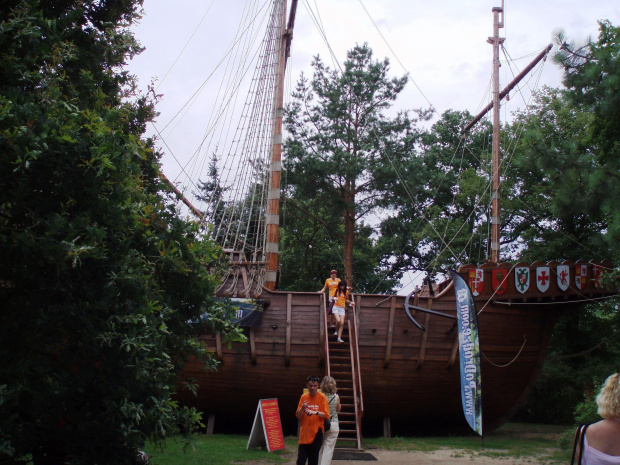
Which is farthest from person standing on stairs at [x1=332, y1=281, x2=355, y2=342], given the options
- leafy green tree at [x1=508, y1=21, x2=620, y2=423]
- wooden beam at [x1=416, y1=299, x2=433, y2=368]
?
leafy green tree at [x1=508, y1=21, x2=620, y2=423]

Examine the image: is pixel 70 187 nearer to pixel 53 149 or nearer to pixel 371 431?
pixel 53 149

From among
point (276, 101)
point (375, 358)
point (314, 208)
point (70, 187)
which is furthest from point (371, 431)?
point (70, 187)

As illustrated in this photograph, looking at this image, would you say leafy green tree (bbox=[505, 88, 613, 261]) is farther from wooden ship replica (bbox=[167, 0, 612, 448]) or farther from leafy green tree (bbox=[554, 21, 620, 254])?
wooden ship replica (bbox=[167, 0, 612, 448])

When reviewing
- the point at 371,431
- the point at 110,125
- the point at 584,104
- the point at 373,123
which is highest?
the point at 373,123

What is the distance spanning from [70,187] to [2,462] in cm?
181

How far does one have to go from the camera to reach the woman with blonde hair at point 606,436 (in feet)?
9.48

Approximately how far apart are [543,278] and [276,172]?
19.6ft

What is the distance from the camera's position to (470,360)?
33.8ft

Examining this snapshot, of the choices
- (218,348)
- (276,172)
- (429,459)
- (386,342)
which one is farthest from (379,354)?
(276,172)

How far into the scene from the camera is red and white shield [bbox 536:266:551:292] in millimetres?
12430

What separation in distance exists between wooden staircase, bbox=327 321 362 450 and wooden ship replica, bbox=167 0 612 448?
5 cm

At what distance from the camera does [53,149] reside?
3.91 m

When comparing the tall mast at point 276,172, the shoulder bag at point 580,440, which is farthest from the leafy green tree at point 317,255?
the shoulder bag at point 580,440

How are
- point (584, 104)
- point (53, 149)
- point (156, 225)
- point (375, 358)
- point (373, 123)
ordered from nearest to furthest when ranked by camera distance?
point (53, 149)
point (156, 225)
point (584, 104)
point (375, 358)
point (373, 123)
